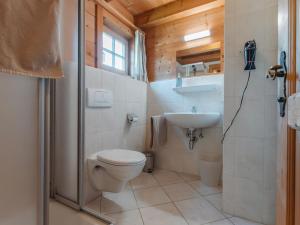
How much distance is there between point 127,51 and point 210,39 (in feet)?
4.10

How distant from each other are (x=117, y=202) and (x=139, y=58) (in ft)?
6.33

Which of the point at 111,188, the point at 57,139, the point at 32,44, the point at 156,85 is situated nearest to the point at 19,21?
the point at 32,44

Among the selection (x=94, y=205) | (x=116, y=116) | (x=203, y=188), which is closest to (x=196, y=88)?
(x=116, y=116)

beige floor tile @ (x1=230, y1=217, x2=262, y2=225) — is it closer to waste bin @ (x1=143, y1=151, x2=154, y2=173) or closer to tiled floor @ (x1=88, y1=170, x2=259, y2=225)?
tiled floor @ (x1=88, y1=170, x2=259, y2=225)

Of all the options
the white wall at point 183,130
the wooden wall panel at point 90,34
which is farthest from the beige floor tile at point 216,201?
the wooden wall panel at point 90,34

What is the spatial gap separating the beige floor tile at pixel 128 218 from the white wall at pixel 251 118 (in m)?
0.73

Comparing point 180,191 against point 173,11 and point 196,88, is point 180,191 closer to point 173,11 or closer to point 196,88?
point 196,88

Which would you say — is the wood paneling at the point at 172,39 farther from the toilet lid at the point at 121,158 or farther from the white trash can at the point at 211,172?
the toilet lid at the point at 121,158

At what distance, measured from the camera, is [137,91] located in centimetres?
251

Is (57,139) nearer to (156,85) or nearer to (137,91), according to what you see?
(137,91)

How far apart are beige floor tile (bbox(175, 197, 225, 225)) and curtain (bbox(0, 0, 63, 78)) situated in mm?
1401

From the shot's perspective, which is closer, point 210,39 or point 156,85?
point 210,39

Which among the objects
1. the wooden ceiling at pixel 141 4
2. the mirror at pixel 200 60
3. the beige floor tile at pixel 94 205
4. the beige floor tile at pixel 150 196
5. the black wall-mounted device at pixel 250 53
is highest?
the wooden ceiling at pixel 141 4

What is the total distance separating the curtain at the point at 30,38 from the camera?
2.58 feet
